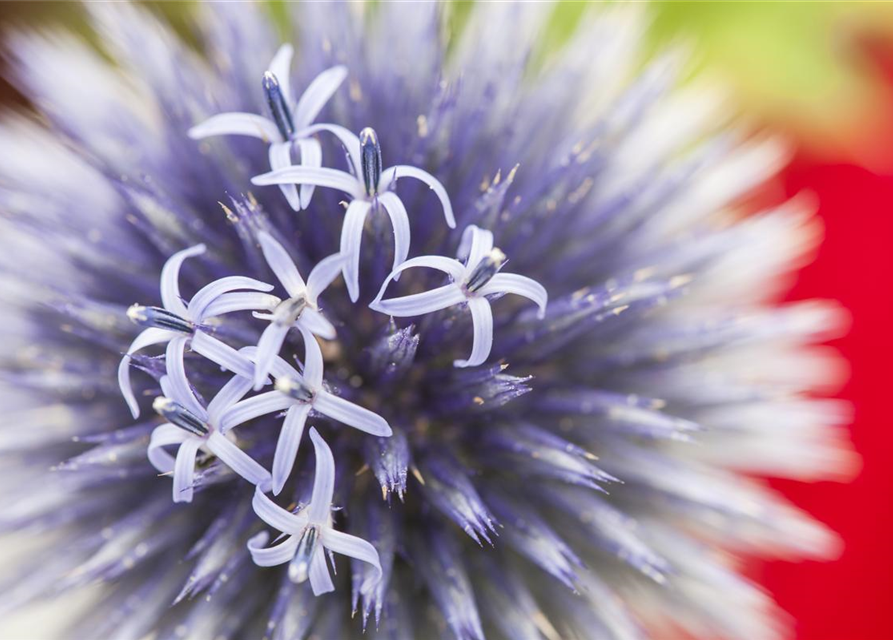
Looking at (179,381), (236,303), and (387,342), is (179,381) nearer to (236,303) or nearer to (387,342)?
(236,303)

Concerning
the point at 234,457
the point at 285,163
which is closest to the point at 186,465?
the point at 234,457

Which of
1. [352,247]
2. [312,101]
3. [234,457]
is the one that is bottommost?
[234,457]

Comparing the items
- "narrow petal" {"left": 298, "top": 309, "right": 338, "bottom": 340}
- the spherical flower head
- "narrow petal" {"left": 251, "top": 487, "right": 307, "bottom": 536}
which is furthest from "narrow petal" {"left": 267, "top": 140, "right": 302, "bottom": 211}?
"narrow petal" {"left": 251, "top": 487, "right": 307, "bottom": 536}

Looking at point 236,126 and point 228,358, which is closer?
point 228,358

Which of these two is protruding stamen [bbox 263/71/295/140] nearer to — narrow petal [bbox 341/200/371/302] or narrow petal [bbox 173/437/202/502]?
narrow petal [bbox 341/200/371/302]

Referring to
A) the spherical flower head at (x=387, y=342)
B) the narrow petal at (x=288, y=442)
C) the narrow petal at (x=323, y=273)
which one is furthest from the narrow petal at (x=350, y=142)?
the narrow petal at (x=288, y=442)

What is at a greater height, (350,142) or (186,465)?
(350,142)
